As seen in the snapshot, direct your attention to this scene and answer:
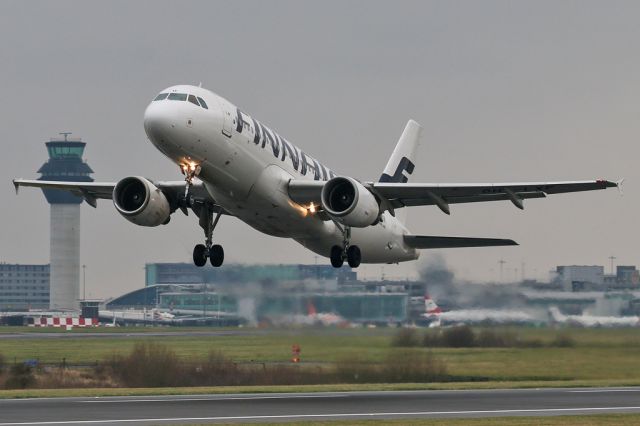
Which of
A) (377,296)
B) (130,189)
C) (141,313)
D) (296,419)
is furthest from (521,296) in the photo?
(141,313)

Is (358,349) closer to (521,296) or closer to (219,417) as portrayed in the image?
(521,296)

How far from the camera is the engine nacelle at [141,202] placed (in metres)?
48.8

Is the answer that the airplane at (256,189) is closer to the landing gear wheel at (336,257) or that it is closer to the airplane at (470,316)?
the landing gear wheel at (336,257)

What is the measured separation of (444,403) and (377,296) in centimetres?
1880

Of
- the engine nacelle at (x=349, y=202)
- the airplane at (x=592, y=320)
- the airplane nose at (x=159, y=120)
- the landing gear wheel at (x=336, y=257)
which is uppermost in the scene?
the airplane nose at (x=159, y=120)

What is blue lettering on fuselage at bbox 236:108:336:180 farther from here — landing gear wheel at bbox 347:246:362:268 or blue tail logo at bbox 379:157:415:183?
blue tail logo at bbox 379:157:415:183

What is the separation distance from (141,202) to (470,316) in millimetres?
17584

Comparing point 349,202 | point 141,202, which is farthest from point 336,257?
point 141,202

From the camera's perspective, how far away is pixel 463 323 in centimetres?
5922

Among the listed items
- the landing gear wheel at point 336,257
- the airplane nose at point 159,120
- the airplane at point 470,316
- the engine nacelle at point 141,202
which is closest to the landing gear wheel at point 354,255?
the landing gear wheel at point 336,257

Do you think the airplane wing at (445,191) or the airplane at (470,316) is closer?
the airplane wing at (445,191)

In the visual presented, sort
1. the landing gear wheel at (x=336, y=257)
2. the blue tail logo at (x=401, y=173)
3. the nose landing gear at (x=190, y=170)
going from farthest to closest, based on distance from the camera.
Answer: the blue tail logo at (x=401, y=173) → the landing gear wheel at (x=336, y=257) → the nose landing gear at (x=190, y=170)

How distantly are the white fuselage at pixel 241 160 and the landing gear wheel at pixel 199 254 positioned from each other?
2.66 metres

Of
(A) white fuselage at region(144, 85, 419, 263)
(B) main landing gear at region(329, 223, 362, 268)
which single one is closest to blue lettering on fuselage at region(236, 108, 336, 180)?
(A) white fuselage at region(144, 85, 419, 263)
